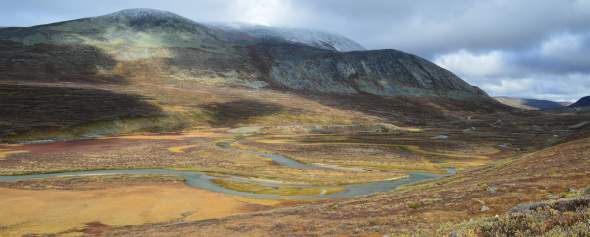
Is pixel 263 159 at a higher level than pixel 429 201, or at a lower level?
lower

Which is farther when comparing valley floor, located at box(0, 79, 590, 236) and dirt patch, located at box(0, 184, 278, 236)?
dirt patch, located at box(0, 184, 278, 236)

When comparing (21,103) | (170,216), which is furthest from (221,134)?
(170,216)

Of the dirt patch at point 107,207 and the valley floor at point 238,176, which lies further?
the dirt patch at point 107,207

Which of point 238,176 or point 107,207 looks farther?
point 238,176

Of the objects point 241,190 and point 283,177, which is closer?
point 241,190

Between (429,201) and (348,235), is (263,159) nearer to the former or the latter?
(429,201)

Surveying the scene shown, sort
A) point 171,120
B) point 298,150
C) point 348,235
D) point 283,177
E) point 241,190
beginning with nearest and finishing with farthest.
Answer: point 348,235
point 241,190
point 283,177
point 298,150
point 171,120

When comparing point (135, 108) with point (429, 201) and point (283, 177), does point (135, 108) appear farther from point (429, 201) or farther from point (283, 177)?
→ point (429, 201)

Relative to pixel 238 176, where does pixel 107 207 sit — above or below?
above

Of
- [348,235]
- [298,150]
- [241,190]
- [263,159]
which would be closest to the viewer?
[348,235]
